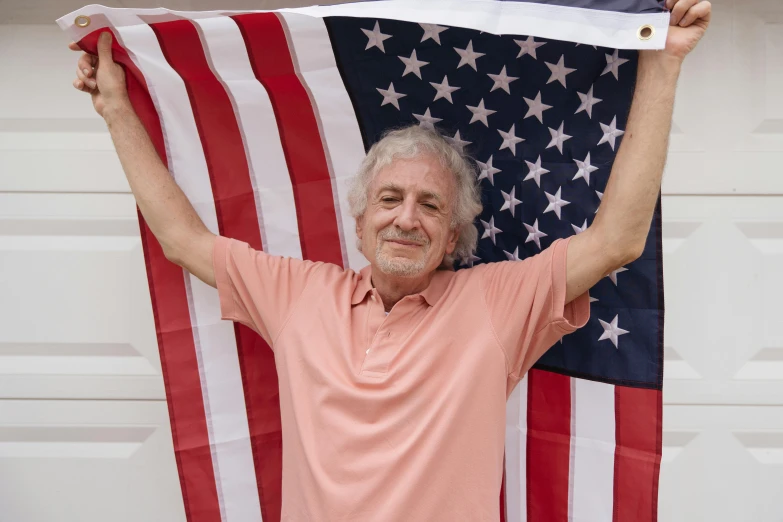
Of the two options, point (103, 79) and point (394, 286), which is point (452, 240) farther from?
point (103, 79)

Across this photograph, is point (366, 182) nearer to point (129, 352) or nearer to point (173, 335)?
point (173, 335)

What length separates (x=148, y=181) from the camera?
2041 millimetres

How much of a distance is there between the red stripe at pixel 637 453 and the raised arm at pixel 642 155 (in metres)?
0.49

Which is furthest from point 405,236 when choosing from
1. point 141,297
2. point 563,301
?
point 141,297

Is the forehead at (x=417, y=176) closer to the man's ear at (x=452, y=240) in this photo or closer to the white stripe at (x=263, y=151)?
the man's ear at (x=452, y=240)

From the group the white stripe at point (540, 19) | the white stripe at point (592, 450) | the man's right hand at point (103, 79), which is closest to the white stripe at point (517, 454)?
the white stripe at point (592, 450)

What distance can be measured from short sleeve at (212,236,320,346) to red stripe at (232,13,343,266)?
240mm

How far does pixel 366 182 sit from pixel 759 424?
168cm

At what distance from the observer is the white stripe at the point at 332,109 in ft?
6.51

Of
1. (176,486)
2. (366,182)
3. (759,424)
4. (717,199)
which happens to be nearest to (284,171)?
(366,182)

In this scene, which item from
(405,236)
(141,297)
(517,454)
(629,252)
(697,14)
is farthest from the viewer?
(141,297)

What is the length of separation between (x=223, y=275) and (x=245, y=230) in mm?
258

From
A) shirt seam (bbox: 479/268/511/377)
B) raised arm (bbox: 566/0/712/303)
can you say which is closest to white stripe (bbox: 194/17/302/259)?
shirt seam (bbox: 479/268/511/377)

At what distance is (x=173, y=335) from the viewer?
2223 millimetres
